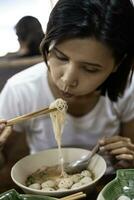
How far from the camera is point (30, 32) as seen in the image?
2.58 metres

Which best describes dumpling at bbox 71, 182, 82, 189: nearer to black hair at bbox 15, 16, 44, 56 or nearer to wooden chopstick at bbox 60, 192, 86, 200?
wooden chopstick at bbox 60, 192, 86, 200

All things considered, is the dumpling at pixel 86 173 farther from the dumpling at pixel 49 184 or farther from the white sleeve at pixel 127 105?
the white sleeve at pixel 127 105

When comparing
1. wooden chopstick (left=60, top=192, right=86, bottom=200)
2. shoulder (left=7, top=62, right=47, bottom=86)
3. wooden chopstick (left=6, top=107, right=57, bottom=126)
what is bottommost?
wooden chopstick (left=60, top=192, right=86, bottom=200)

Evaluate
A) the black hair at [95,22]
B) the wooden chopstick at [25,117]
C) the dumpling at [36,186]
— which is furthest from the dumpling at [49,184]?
the black hair at [95,22]

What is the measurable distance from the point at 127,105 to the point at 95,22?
1.69ft

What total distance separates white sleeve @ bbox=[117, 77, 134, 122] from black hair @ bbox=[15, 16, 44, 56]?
1.10m

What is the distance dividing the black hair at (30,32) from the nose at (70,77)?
133cm

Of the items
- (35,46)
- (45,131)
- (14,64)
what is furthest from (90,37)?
(35,46)

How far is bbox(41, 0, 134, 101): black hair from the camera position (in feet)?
3.79

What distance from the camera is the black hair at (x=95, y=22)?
1156mm

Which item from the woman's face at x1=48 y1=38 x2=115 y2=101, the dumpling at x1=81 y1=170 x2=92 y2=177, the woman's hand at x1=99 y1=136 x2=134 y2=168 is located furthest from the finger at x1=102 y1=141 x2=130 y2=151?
the woman's face at x1=48 y1=38 x2=115 y2=101

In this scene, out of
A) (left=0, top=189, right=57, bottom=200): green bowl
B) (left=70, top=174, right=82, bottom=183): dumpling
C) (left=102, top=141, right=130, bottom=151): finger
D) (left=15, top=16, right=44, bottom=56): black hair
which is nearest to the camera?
(left=0, top=189, right=57, bottom=200): green bowl

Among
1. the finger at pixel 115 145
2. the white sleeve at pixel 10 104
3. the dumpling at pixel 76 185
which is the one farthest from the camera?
the white sleeve at pixel 10 104

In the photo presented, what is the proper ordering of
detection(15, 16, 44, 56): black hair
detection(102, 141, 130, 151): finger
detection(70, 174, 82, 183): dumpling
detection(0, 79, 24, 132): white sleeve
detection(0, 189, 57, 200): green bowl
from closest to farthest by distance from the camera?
detection(0, 189, 57, 200): green bowl, detection(70, 174, 82, 183): dumpling, detection(102, 141, 130, 151): finger, detection(0, 79, 24, 132): white sleeve, detection(15, 16, 44, 56): black hair
